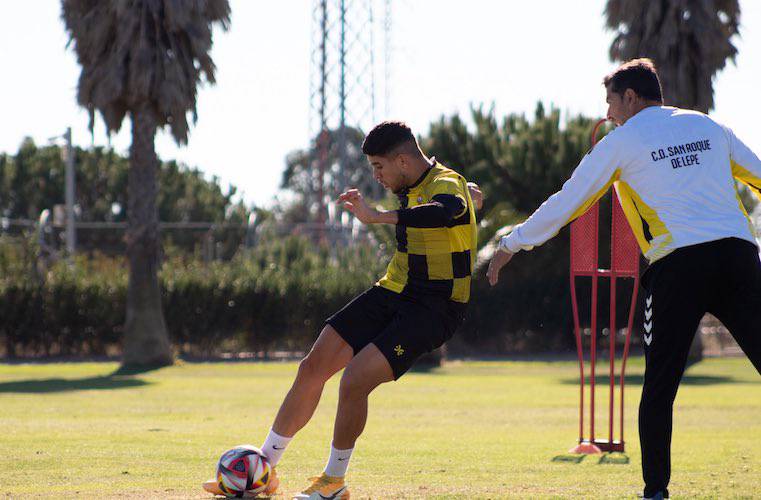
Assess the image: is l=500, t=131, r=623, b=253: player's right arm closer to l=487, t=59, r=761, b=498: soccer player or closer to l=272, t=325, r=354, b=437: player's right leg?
l=487, t=59, r=761, b=498: soccer player

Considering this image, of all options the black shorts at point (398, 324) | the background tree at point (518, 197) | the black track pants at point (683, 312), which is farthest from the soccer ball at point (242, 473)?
the background tree at point (518, 197)

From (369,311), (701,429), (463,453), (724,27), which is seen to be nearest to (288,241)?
(724,27)

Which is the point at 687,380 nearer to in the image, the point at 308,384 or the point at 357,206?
the point at 308,384

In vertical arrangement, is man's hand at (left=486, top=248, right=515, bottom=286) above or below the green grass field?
above

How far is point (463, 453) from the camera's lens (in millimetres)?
10016

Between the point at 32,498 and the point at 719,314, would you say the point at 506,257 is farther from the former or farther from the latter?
the point at 32,498

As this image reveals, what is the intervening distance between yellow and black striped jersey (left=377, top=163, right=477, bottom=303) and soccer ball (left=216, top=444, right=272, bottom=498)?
4.00 feet

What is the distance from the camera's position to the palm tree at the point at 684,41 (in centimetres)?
2814

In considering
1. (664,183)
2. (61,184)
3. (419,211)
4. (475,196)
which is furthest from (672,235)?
(61,184)

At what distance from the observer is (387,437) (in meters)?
11.6

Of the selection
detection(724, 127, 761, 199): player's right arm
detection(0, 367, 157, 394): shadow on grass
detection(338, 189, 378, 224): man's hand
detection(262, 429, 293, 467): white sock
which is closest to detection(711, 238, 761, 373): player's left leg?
detection(724, 127, 761, 199): player's right arm

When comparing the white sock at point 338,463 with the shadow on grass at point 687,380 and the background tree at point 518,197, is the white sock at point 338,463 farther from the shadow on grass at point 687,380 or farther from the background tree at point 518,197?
the background tree at point 518,197

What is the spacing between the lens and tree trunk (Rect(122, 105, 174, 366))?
2611 cm

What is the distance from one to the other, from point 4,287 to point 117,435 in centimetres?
1904
